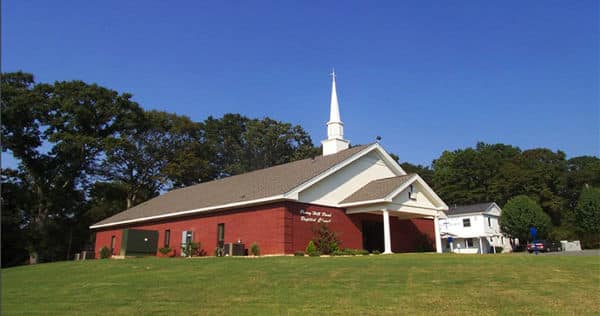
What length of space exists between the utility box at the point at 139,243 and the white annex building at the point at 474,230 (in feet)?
110

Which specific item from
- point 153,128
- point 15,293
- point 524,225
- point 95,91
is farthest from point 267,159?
point 15,293

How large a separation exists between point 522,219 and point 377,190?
32.4 m

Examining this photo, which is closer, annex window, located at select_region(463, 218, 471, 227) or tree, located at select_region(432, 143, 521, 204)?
annex window, located at select_region(463, 218, 471, 227)

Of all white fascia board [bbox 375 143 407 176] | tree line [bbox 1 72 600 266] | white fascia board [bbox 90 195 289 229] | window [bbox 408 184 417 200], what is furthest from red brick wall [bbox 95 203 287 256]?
tree line [bbox 1 72 600 266]

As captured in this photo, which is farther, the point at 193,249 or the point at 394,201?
the point at 193,249

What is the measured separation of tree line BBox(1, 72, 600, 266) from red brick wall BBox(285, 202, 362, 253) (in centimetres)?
2625

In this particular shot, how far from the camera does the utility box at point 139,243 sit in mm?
29469

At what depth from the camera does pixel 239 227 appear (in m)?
26.6

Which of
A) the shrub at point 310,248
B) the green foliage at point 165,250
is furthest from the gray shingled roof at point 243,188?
the shrub at point 310,248

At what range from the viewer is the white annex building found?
5531 cm

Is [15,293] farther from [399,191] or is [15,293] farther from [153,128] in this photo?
[153,128]

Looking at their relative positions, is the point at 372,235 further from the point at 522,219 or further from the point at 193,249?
the point at 522,219

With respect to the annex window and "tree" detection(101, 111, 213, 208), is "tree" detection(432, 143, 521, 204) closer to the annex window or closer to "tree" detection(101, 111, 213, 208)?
the annex window

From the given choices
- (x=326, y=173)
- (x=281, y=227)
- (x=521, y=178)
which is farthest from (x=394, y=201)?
(x=521, y=178)
